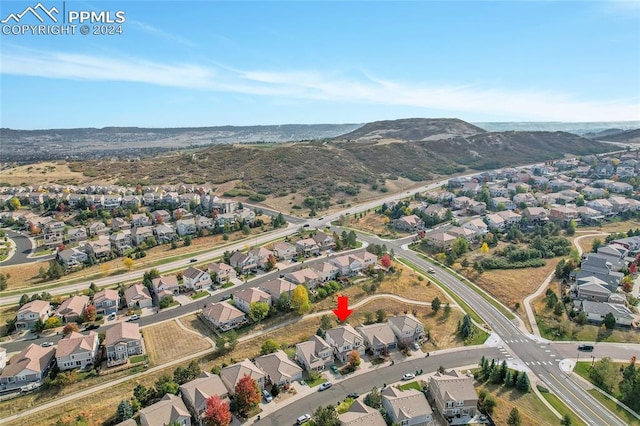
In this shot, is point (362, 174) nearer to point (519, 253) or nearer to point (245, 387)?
point (519, 253)

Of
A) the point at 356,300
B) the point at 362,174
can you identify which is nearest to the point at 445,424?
the point at 356,300

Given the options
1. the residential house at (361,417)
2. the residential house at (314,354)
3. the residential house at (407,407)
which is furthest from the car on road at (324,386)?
the residential house at (407,407)

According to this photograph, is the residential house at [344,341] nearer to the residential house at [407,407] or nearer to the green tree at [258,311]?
the residential house at [407,407]

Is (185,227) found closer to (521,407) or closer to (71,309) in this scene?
(71,309)

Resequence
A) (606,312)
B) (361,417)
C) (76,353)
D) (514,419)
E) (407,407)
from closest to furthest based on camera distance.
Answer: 1. (361,417)
2. (514,419)
3. (407,407)
4. (76,353)
5. (606,312)

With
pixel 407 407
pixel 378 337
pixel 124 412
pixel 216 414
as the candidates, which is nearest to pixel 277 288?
pixel 378 337

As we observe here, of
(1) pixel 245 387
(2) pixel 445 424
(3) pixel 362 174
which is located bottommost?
(2) pixel 445 424
